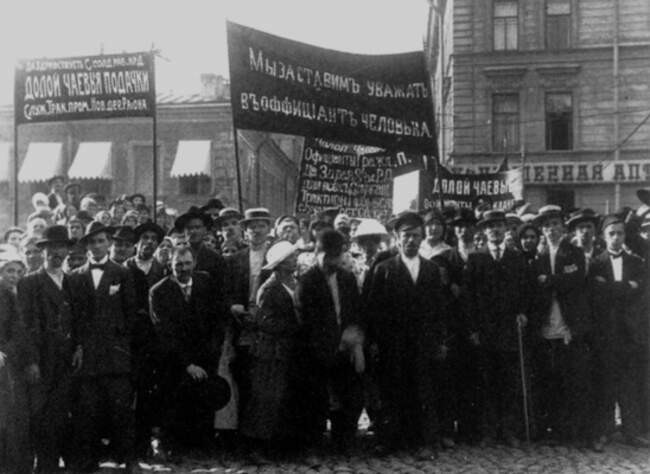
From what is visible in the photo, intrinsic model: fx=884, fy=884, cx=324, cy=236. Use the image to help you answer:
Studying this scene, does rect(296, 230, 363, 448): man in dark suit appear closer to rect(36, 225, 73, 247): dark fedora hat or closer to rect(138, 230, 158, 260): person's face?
rect(138, 230, 158, 260): person's face

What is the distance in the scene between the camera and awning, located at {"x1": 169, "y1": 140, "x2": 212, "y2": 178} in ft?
101

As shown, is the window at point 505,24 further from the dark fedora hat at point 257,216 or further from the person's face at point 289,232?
the dark fedora hat at point 257,216

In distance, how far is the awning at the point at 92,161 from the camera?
101 ft

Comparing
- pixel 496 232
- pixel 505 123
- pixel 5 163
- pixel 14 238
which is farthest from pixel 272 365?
pixel 5 163

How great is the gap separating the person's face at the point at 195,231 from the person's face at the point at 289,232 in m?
0.90

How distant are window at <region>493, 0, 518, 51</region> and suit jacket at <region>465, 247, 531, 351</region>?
2348cm

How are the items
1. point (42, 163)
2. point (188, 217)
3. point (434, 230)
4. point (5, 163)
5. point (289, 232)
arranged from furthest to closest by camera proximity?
1. point (5, 163)
2. point (42, 163)
3. point (289, 232)
4. point (188, 217)
5. point (434, 230)

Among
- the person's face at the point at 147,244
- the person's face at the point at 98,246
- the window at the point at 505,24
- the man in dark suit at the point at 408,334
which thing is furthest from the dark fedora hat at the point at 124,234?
the window at the point at 505,24

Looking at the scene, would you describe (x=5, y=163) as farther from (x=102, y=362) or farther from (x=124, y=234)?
(x=102, y=362)

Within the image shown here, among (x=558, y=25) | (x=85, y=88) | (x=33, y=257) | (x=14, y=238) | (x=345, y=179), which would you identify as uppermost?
(x=558, y=25)

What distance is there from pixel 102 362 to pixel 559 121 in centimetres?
2529

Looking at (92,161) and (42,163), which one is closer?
(42,163)

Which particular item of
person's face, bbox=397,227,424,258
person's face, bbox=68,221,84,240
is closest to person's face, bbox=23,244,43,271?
person's face, bbox=68,221,84,240

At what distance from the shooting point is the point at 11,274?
6551mm
